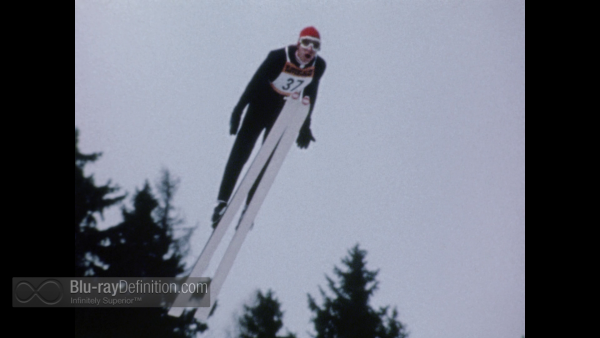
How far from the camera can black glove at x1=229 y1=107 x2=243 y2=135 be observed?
4082 millimetres

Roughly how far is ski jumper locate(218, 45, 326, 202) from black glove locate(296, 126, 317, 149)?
0.22m

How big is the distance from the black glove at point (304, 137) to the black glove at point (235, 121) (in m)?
0.42

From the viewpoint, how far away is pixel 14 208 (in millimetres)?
3312

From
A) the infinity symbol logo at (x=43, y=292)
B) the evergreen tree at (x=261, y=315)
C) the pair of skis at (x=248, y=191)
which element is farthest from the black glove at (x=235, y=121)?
the infinity symbol logo at (x=43, y=292)

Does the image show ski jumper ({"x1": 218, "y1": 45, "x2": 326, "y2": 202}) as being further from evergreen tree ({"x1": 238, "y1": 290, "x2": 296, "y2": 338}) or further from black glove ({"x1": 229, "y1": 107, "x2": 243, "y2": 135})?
evergreen tree ({"x1": 238, "y1": 290, "x2": 296, "y2": 338})

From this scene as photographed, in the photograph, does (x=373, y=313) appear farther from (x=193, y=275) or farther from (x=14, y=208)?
(x=14, y=208)

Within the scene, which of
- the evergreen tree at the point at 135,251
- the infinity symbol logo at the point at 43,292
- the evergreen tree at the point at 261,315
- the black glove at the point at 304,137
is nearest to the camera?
the infinity symbol logo at the point at 43,292

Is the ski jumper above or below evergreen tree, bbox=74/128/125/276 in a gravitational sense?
above

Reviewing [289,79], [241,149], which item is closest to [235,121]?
[241,149]

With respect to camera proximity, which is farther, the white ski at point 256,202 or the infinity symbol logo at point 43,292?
the white ski at point 256,202

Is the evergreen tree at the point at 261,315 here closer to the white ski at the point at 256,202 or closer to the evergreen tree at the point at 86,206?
the white ski at the point at 256,202

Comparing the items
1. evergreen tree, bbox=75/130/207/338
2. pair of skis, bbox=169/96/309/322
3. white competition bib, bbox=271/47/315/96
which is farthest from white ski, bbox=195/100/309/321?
evergreen tree, bbox=75/130/207/338

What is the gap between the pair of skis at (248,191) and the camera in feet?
12.7
